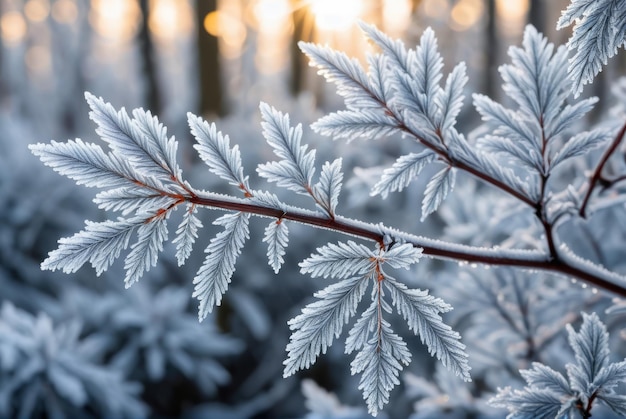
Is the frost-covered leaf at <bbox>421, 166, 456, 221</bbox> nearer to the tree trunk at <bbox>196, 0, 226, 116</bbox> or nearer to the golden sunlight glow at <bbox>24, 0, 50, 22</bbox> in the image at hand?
the tree trunk at <bbox>196, 0, 226, 116</bbox>

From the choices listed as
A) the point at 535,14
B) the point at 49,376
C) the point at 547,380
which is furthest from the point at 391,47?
the point at 535,14

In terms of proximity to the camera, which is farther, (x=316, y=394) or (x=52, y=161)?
(x=316, y=394)

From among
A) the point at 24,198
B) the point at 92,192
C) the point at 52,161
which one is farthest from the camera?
the point at 92,192

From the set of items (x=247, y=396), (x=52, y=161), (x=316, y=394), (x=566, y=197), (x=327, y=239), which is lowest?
(x=247, y=396)

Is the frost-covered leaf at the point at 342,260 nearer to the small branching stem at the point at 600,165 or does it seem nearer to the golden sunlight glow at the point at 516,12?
the small branching stem at the point at 600,165

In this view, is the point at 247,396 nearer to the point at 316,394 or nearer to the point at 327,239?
the point at 327,239

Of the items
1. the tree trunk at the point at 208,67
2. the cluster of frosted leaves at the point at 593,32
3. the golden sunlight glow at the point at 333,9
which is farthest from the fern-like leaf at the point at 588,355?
the tree trunk at the point at 208,67

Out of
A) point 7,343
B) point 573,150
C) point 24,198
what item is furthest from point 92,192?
point 573,150

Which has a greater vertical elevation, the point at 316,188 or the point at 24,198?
the point at 316,188
